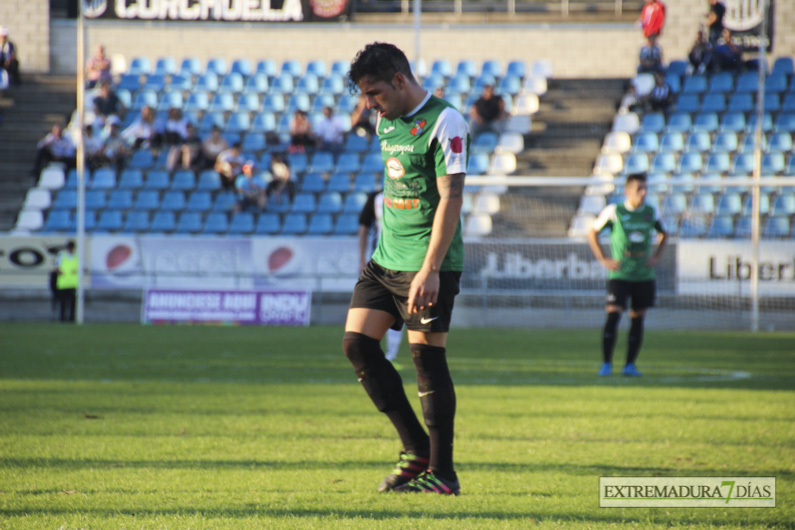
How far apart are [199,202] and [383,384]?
16.7 meters

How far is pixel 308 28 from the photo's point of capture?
80.9ft

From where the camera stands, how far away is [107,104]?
21.8 metres

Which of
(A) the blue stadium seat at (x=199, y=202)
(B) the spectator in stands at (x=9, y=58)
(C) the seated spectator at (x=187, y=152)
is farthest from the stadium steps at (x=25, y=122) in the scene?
(A) the blue stadium seat at (x=199, y=202)

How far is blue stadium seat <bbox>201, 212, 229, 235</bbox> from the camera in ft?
63.8

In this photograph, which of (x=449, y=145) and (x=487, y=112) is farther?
(x=487, y=112)

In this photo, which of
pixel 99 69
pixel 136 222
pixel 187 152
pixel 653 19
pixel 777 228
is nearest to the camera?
pixel 777 228

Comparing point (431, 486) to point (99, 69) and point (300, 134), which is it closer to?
point (300, 134)

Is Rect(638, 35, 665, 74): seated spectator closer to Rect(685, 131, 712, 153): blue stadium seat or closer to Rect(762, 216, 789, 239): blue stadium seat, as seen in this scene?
Rect(685, 131, 712, 153): blue stadium seat

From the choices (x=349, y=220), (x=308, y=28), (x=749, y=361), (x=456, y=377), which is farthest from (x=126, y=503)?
(x=308, y=28)

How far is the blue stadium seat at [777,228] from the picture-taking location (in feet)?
51.8

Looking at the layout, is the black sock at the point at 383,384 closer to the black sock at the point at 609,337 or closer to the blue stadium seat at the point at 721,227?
the black sock at the point at 609,337

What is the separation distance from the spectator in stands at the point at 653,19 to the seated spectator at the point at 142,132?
38.5 ft

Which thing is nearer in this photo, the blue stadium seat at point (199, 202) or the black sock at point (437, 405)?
the black sock at point (437, 405)

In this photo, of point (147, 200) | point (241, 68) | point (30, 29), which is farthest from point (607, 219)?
point (30, 29)
